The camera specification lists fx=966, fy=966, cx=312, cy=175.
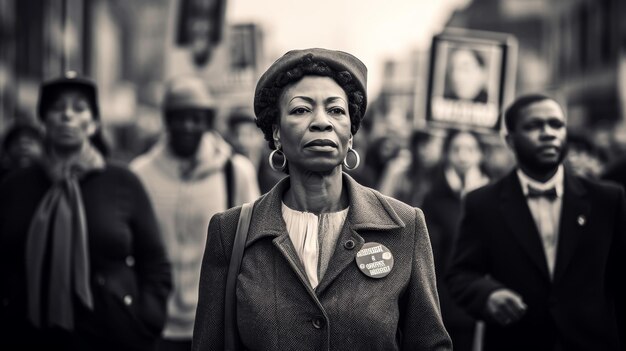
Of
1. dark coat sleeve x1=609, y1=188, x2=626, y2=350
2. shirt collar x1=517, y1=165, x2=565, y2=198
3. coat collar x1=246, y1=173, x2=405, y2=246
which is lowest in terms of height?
dark coat sleeve x1=609, y1=188, x2=626, y2=350

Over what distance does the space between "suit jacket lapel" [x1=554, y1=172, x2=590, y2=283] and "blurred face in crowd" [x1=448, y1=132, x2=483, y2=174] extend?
3.27 meters

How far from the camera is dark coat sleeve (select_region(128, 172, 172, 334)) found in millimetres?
5344

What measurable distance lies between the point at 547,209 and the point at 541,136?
417 mm

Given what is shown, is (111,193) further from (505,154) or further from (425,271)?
(505,154)

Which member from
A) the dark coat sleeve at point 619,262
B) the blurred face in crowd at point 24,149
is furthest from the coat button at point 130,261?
the blurred face in crowd at point 24,149

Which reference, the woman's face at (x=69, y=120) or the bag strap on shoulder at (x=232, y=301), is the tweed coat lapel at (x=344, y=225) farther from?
the woman's face at (x=69, y=120)

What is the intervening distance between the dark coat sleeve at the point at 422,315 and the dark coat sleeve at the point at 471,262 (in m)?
1.97

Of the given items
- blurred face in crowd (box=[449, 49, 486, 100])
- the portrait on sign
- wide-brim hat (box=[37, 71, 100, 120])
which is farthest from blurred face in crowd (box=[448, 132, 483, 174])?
wide-brim hat (box=[37, 71, 100, 120])

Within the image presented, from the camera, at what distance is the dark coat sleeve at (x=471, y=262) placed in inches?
212

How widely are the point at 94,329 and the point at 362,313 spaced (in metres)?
2.26

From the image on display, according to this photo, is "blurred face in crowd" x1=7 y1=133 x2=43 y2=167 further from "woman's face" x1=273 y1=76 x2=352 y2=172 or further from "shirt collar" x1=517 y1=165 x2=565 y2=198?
"woman's face" x1=273 y1=76 x2=352 y2=172

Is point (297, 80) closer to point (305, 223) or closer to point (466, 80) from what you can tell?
point (305, 223)

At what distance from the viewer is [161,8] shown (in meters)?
73.2

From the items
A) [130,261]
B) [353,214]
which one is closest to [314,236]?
[353,214]
